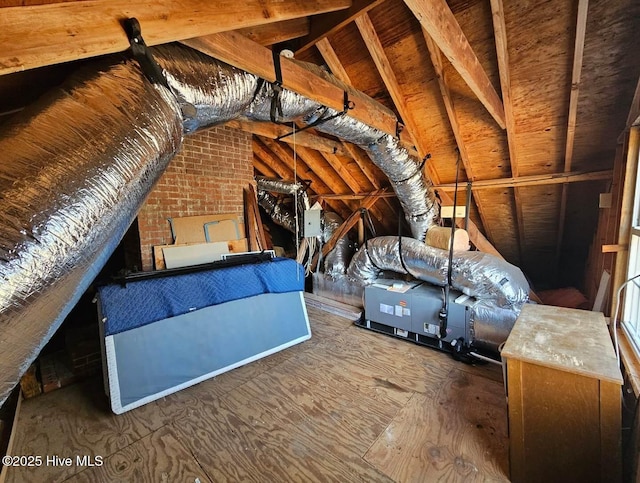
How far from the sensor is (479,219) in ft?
12.0

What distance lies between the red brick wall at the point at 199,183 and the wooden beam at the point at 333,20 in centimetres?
154

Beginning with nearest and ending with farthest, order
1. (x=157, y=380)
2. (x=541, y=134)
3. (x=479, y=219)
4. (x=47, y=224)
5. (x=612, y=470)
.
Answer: (x=47, y=224) → (x=612, y=470) → (x=157, y=380) → (x=541, y=134) → (x=479, y=219)

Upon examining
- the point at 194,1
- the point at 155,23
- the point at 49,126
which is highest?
the point at 194,1

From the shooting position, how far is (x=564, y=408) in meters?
1.26

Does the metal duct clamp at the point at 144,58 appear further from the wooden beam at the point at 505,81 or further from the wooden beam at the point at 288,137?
the wooden beam at the point at 505,81

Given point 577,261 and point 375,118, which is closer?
point 375,118

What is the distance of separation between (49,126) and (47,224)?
0.32m

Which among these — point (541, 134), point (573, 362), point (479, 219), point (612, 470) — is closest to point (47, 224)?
point (573, 362)

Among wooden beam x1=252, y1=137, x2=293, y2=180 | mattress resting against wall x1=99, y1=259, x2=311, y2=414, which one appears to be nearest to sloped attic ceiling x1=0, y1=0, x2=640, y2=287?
wooden beam x1=252, y1=137, x2=293, y2=180

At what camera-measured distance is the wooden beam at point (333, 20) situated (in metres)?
1.43

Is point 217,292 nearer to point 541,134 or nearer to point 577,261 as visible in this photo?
point 541,134

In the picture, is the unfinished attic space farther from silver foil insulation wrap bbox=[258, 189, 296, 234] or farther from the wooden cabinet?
silver foil insulation wrap bbox=[258, 189, 296, 234]

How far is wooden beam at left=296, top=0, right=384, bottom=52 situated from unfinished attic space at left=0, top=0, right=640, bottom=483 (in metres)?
0.01

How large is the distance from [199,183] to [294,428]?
7.90ft
